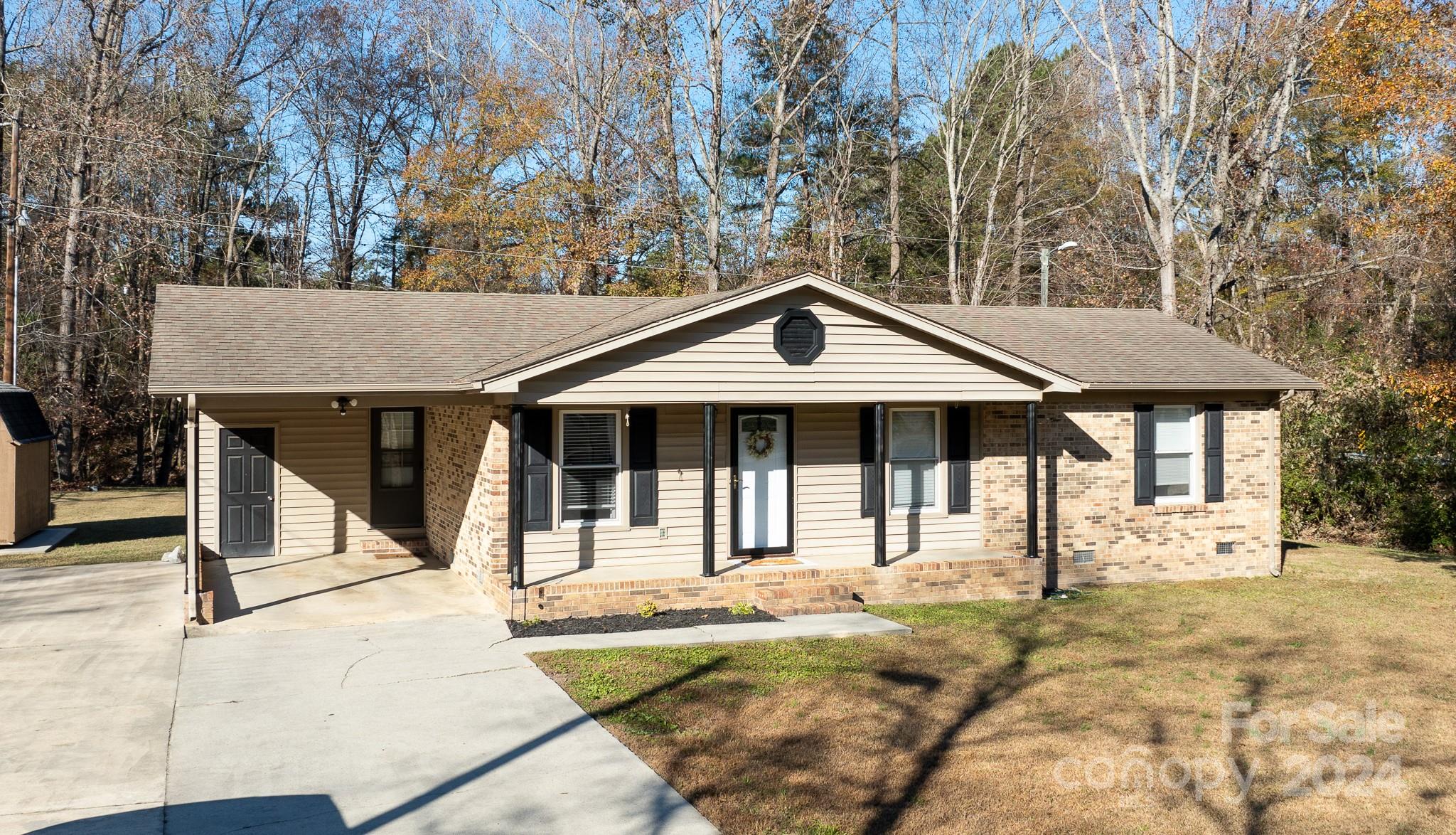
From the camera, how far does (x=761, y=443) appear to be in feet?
44.8

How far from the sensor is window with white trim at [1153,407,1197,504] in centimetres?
1490

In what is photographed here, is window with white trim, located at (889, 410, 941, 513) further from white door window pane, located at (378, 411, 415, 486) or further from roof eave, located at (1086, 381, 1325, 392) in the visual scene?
white door window pane, located at (378, 411, 415, 486)

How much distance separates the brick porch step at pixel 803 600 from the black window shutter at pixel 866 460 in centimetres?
196

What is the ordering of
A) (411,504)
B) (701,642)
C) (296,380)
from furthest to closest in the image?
1. (411,504)
2. (296,380)
3. (701,642)

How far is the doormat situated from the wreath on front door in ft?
4.31

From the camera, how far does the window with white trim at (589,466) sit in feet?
41.4

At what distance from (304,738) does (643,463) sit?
600cm

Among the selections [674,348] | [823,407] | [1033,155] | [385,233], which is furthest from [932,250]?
[674,348]

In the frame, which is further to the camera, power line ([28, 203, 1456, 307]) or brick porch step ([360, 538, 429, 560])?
power line ([28, 203, 1456, 307])

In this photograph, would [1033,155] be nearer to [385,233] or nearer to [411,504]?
[385,233]

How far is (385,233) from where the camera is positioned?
112ft

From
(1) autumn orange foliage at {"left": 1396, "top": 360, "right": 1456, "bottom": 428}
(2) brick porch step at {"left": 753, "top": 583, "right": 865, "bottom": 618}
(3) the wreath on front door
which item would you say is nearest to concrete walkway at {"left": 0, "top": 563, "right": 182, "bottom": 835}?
(2) brick porch step at {"left": 753, "top": 583, "right": 865, "bottom": 618}

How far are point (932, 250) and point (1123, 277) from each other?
250 inches

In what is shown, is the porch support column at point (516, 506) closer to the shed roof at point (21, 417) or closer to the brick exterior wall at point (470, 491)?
the brick exterior wall at point (470, 491)
